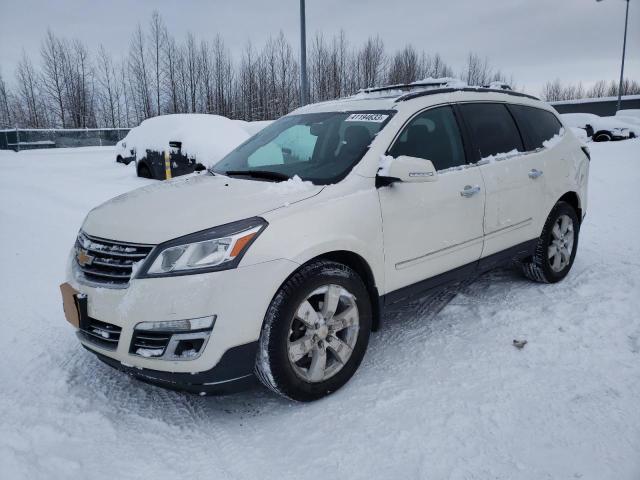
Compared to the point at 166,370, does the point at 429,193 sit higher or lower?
higher

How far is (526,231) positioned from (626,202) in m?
5.14

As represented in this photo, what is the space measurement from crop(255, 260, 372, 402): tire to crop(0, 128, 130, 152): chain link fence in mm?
26602

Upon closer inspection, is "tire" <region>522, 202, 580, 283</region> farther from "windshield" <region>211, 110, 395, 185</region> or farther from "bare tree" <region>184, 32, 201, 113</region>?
"bare tree" <region>184, 32, 201, 113</region>

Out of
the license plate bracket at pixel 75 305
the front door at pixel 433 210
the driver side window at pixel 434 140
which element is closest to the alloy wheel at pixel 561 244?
the front door at pixel 433 210

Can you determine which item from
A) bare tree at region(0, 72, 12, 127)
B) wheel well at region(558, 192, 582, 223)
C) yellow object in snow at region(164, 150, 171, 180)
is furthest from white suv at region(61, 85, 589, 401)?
bare tree at region(0, 72, 12, 127)

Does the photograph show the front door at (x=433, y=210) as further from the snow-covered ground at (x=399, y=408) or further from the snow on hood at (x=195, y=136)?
the snow on hood at (x=195, y=136)

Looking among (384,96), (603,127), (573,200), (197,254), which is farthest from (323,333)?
(603,127)

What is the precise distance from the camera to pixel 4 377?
116 inches

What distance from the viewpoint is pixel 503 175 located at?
3.77 m

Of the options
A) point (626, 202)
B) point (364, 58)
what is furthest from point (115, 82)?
point (626, 202)

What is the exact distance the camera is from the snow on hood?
9703mm

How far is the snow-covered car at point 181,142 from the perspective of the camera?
31.9ft

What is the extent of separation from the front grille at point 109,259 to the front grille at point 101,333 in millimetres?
226

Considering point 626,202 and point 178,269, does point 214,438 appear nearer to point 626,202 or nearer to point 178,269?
point 178,269
